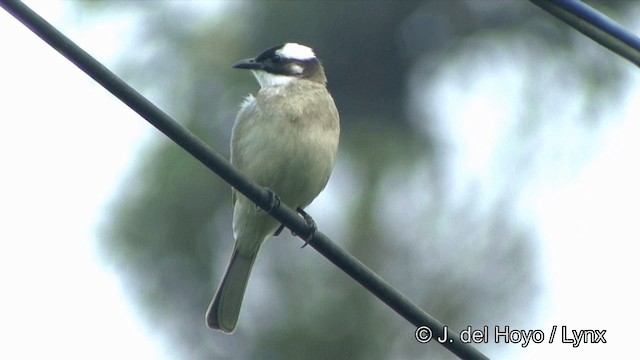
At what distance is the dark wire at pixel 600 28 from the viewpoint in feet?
13.4

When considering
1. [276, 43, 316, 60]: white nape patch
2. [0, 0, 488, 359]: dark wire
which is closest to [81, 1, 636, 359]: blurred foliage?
[276, 43, 316, 60]: white nape patch

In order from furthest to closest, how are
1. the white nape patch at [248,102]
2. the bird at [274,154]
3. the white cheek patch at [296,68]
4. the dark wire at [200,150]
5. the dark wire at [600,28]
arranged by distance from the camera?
1. the white cheek patch at [296,68]
2. the white nape patch at [248,102]
3. the bird at [274,154]
4. the dark wire at [600,28]
5. the dark wire at [200,150]

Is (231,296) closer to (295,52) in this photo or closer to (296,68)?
(296,68)

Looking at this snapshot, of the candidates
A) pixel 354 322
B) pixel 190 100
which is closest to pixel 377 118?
pixel 190 100

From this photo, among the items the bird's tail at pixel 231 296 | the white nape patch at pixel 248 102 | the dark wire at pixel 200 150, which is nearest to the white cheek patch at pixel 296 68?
the white nape patch at pixel 248 102

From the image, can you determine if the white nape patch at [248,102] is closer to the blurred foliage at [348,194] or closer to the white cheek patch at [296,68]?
the white cheek patch at [296,68]

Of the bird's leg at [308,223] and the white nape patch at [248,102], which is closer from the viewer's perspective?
the bird's leg at [308,223]

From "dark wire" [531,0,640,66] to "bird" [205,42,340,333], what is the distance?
7.29ft

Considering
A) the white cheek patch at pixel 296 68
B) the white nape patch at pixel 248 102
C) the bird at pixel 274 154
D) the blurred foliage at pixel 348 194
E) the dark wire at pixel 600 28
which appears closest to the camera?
the dark wire at pixel 600 28

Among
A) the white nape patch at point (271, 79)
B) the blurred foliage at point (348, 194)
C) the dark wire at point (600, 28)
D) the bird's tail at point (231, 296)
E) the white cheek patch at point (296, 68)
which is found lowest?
the dark wire at point (600, 28)

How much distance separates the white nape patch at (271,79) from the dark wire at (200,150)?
2405mm

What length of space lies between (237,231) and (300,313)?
450cm

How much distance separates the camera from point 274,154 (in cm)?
621

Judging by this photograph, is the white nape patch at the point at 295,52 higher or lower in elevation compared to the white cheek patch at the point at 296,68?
higher
